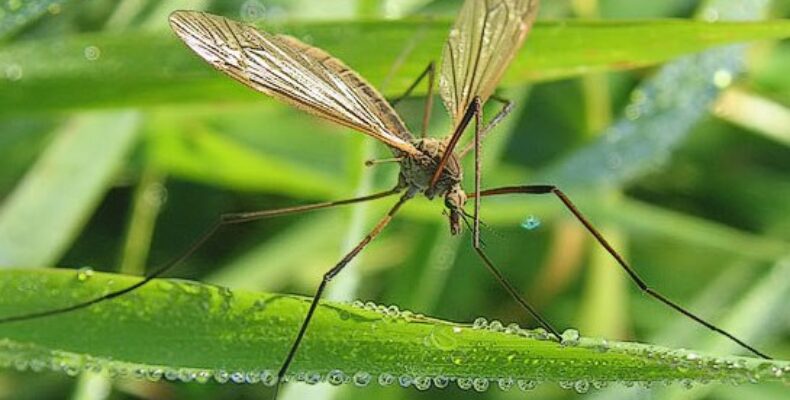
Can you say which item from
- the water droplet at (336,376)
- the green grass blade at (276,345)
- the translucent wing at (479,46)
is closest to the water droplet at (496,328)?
the green grass blade at (276,345)

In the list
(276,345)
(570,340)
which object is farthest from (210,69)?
(570,340)

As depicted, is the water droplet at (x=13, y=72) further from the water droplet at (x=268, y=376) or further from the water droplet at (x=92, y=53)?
the water droplet at (x=268, y=376)

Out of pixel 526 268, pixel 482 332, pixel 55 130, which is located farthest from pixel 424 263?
pixel 482 332

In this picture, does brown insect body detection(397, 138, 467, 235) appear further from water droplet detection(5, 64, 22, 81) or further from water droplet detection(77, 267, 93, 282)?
water droplet detection(5, 64, 22, 81)

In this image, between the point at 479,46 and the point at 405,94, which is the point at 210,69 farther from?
the point at 479,46

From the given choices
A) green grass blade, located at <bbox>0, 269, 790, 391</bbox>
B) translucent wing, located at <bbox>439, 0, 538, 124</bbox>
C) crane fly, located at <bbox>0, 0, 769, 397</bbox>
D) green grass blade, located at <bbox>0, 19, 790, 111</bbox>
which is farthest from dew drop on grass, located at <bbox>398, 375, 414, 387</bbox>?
green grass blade, located at <bbox>0, 19, 790, 111</bbox>
